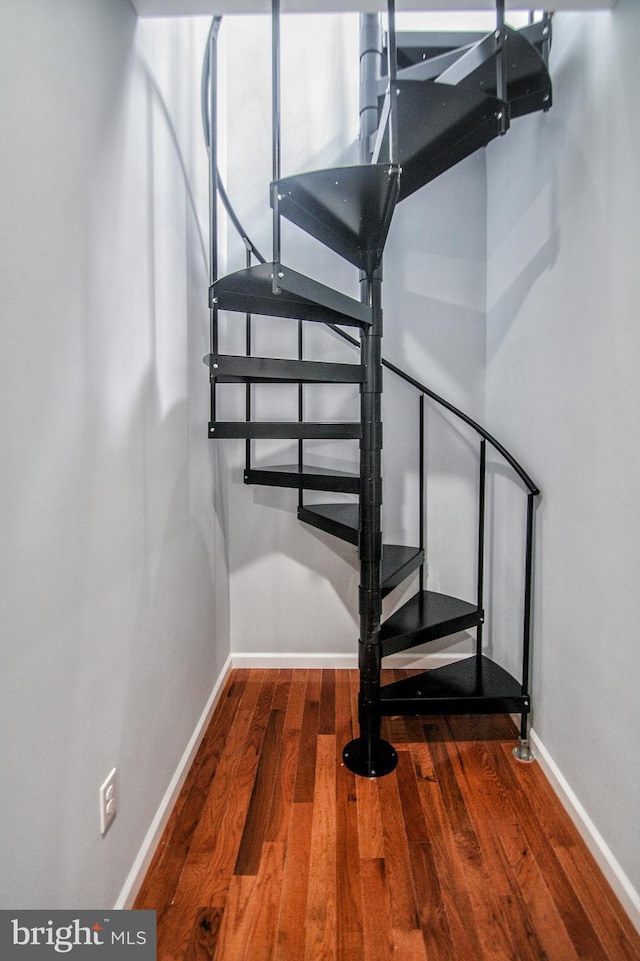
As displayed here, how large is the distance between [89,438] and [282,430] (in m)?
0.78

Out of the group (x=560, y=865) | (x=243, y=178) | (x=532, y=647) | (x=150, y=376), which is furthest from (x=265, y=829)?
(x=243, y=178)

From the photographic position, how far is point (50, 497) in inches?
39.2

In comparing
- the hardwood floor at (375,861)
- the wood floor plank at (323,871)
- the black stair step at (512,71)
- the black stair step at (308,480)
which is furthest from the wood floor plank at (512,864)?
the black stair step at (512,71)

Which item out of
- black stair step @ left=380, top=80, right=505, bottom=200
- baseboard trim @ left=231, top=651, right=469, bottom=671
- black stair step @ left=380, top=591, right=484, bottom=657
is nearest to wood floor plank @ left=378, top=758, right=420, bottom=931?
black stair step @ left=380, top=591, right=484, bottom=657

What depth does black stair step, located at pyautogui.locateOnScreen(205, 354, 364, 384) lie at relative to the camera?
5.69 feet

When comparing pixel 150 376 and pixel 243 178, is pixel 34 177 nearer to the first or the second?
pixel 150 376

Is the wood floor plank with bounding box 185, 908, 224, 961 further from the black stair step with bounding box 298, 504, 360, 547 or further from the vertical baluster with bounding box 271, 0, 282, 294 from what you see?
the vertical baluster with bounding box 271, 0, 282, 294

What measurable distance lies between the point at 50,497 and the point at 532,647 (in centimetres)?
177

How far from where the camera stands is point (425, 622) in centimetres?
214

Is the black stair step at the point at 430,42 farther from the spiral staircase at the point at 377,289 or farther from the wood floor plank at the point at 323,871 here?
the wood floor plank at the point at 323,871

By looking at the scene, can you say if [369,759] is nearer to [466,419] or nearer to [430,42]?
[466,419]

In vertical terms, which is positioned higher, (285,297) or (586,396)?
(285,297)

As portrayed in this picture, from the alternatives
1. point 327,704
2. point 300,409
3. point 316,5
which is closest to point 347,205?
point 316,5

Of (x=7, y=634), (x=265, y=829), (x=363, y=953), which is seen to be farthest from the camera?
(x=265, y=829)
